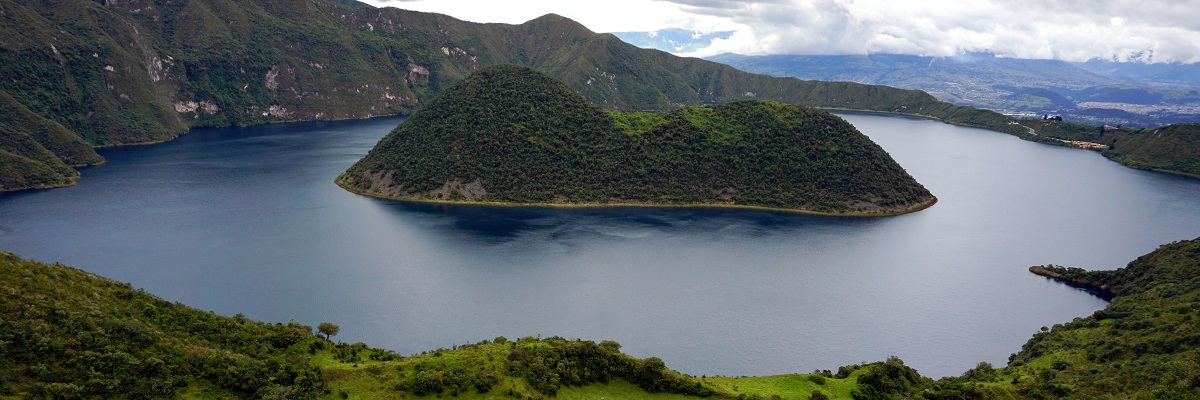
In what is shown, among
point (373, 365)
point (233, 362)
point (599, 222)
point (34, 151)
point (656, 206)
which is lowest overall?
point (599, 222)

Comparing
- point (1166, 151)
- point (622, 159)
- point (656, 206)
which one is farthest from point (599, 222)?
point (1166, 151)

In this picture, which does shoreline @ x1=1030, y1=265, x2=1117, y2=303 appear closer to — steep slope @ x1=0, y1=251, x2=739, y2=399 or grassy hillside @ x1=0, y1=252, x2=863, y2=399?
grassy hillside @ x1=0, y1=252, x2=863, y2=399

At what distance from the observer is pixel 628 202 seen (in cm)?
12056

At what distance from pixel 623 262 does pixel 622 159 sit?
136 feet

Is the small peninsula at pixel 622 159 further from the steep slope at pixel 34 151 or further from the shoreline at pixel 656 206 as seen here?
the steep slope at pixel 34 151

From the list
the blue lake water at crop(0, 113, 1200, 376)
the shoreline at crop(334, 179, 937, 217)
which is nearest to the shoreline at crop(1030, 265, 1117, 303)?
the blue lake water at crop(0, 113, 1200, 376)

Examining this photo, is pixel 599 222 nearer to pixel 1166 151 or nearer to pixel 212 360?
pixel 212 360

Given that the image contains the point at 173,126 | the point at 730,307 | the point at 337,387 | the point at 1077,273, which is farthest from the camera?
the point at 173,126

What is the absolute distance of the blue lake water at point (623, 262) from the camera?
67125mm

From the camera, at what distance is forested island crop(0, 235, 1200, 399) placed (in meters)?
36.0

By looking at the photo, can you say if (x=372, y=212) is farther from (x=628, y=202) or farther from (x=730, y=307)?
(x=730, y=307)

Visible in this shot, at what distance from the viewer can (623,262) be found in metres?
88.5

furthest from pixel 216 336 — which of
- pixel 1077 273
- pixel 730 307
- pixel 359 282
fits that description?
pixel 1077 273

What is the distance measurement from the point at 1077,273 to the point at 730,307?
45.0 meters
